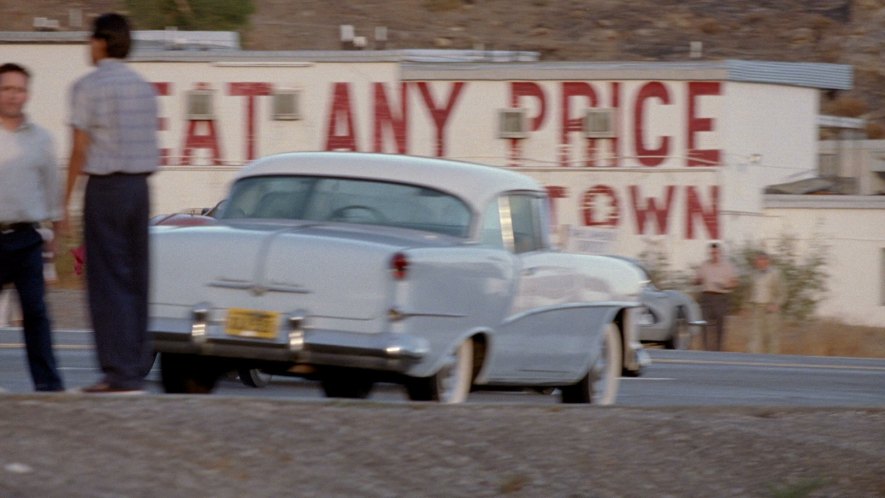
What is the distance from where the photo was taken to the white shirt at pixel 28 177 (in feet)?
27.1

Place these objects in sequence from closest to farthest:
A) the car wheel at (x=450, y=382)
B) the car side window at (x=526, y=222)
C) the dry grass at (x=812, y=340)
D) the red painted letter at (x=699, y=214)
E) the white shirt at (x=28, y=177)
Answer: the white shirt at (x=28, y=177)
the car wheel at (x=450, y=382)
the car side window at (x=526, y=222)
the dry grass at (x=812, y=340)
the red painted letter at (x=699, y=214)

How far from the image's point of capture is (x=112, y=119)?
25.8ft

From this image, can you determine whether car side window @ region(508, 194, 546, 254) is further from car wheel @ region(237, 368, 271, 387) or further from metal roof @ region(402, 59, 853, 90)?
metal roof @ region(402, 59, 853, 90)

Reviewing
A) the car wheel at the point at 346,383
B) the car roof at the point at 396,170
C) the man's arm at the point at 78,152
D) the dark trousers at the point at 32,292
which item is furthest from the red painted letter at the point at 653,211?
the man's arm at the point at 78,152

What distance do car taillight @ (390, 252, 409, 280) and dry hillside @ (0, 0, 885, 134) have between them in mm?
63956

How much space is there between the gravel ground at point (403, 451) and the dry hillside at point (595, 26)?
6456cm

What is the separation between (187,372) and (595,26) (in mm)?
70329

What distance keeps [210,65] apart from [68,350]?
26698mm

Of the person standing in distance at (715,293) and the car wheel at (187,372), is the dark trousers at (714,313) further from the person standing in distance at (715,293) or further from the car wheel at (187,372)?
the car wheel at (187,372)

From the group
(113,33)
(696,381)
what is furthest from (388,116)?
(113,33)

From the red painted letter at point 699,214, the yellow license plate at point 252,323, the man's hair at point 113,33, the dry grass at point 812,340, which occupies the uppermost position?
the man's hair at point 113,33

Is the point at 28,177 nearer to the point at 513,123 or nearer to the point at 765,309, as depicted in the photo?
the point at 765,309

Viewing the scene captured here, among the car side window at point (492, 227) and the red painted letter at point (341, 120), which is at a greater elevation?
the car side window at point (492, 227)

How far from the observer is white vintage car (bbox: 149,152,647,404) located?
8.91 metres
